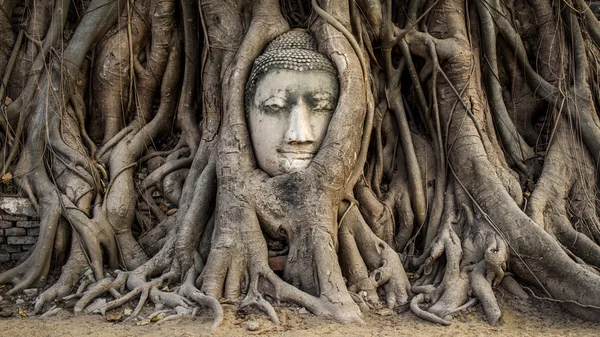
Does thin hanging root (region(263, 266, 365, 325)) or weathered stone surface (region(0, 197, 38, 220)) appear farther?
weathered stone surface (region(0, 197, 38, 220))

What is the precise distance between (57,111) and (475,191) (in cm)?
334

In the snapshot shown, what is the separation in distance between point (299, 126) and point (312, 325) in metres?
1.34

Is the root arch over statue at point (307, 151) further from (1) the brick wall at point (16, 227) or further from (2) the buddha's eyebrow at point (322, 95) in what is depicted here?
(1) the brick wall at point (16, 227)

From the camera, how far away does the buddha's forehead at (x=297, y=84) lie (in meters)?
3.96

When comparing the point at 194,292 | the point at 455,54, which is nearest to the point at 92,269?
the point at 194,292

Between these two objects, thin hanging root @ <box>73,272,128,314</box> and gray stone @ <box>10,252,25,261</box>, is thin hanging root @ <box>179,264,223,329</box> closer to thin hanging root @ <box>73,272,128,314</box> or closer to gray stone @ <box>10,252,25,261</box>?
thin hanging root @ <box>73,272,128,314</box>

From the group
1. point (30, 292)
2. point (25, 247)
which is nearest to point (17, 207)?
point (25, 247)

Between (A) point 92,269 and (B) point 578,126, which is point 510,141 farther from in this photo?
(A) point 92,269

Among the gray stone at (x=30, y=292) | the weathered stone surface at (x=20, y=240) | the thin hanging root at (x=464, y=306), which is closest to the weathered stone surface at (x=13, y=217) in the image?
the weathered stone surface at (x=20, y=240)

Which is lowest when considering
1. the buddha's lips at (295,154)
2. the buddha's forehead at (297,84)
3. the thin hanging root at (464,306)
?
the thin hanging root at (464,306)

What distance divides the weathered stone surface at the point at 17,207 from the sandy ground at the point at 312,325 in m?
0.99

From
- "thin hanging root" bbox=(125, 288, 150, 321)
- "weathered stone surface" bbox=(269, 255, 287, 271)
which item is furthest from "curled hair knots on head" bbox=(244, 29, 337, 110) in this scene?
"thin hanging root" bbox=(125, 288, 150, 321)

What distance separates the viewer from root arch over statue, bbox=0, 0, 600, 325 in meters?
3.70

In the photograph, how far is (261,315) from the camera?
3355mm
